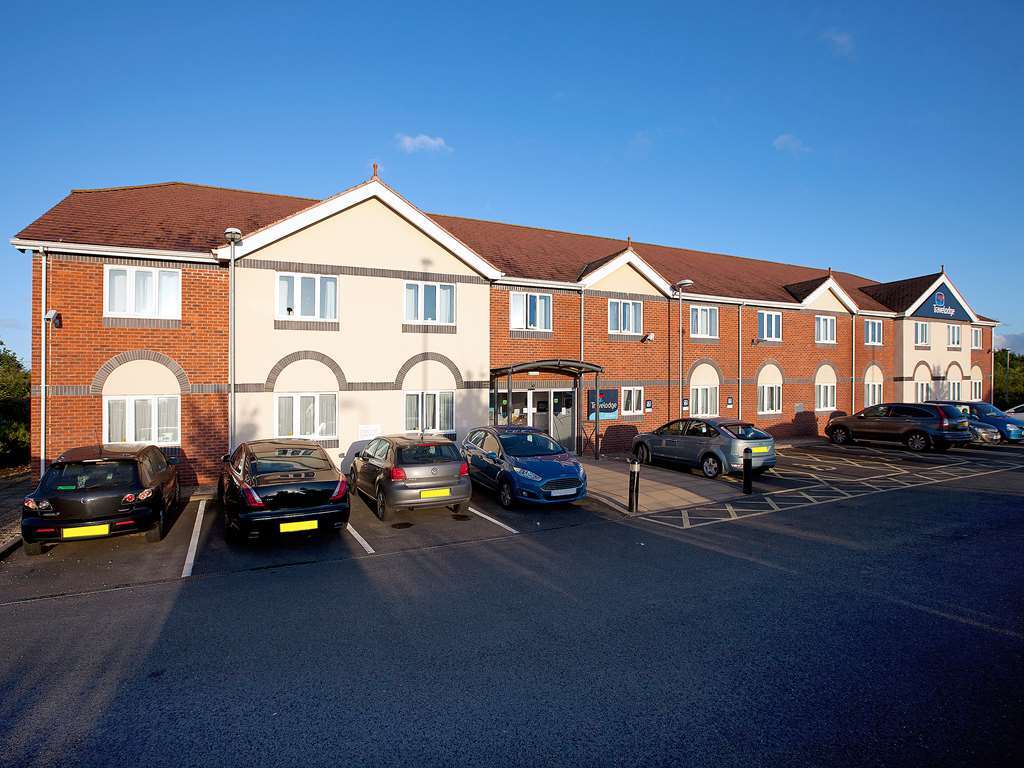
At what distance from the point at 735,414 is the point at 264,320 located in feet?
56.8

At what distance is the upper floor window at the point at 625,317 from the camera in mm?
19125

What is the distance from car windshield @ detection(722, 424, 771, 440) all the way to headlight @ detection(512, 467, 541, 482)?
6176 mm

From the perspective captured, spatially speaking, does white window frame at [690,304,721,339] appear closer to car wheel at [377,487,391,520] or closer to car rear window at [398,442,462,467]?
car rear window at [398,442,462,467]

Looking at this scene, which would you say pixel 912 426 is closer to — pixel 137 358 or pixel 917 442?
pixel 917 442

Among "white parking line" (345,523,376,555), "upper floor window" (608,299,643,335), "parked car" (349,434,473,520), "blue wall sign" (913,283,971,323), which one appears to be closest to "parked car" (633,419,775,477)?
"upper floor window" (608,299,643,335)

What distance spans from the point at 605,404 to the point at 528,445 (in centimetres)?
754

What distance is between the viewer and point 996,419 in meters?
21.4

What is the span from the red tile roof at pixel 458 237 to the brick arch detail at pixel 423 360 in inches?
148

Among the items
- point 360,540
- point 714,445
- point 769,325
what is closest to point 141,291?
point 360,540

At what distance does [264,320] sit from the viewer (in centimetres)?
1376

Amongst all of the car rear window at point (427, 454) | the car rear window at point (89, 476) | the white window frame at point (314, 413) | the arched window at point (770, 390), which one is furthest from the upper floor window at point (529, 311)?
the car rear window at point (89, 476)

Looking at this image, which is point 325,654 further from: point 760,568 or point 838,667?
point 760,568

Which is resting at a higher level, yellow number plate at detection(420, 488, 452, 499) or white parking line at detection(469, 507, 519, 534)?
yellow number plate at detection(420, 488, 452, 499)

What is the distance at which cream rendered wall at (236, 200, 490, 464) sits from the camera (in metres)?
13.7
